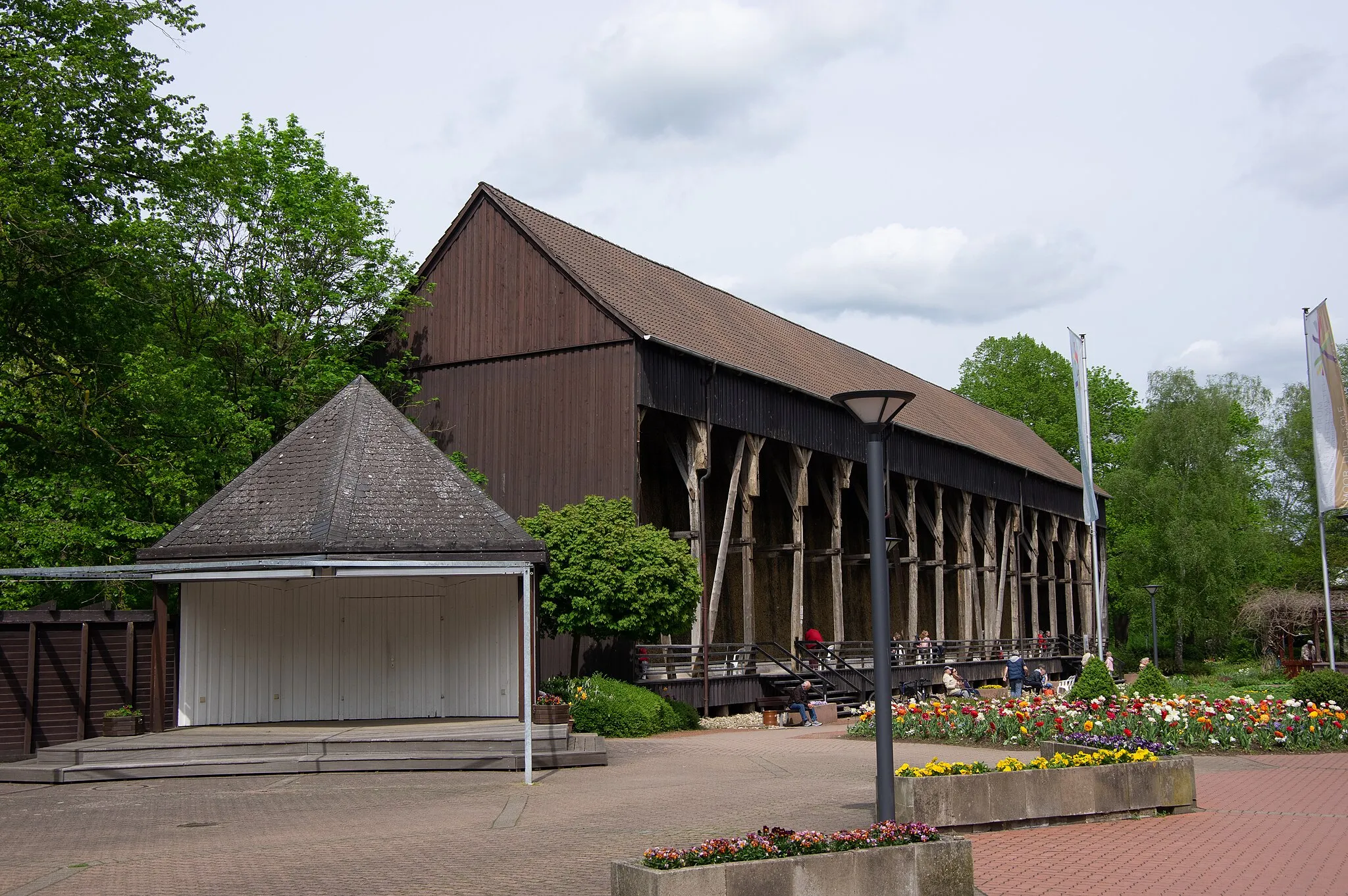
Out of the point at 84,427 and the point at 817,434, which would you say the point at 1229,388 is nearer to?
the point at 817,434

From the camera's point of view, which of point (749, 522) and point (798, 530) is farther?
point (798, 530)

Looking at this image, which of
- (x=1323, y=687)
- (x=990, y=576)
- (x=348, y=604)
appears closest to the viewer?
(x=348, y=604)

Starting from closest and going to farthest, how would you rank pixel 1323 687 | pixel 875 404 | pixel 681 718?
1. pixel 875 404
2. pixel 1323 687
3. pixel 681 718

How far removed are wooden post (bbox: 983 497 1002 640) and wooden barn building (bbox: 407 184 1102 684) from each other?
147cm

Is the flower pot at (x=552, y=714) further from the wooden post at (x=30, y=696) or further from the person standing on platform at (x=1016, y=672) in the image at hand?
the person standing on platform at (x=1016, y=672)

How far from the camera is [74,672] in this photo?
688 inches

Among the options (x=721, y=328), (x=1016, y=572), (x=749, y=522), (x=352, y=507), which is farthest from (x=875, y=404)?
(x=1016, y=572)

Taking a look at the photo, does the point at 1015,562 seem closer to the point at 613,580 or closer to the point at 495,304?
the point at 495,304

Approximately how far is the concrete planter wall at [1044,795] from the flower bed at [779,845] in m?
2.43

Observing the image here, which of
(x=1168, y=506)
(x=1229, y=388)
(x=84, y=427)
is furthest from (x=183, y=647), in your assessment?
(x=1229, y=388)

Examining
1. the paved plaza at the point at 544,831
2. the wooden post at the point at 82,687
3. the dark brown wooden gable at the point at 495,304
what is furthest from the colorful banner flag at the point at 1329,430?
the wooden post at the point at 82,687

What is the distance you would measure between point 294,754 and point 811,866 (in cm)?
1081

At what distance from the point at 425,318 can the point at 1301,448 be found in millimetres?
45346

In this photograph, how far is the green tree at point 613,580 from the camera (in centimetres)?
2186
